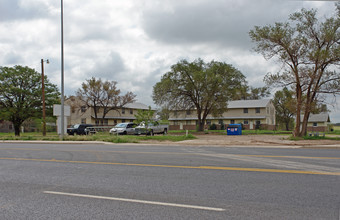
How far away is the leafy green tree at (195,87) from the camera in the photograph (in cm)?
4462

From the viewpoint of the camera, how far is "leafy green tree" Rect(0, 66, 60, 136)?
43.6 meters

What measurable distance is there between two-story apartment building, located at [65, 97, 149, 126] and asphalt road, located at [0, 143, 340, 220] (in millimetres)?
52809

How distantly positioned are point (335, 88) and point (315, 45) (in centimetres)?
437

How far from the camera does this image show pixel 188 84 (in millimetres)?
45656

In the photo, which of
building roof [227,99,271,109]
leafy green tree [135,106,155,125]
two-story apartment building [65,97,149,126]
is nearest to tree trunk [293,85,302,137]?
leafy green tree [135,106,155,125]

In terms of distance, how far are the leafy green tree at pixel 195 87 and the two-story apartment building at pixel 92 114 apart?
778 inches

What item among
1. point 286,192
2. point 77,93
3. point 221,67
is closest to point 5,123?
point 77,93

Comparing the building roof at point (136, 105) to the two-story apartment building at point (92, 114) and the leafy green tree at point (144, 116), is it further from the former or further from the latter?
the leafy green tree at point (144, 116)

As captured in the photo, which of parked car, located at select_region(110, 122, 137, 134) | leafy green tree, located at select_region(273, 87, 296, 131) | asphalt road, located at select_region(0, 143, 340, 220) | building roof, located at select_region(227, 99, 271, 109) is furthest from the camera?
leafy green tree, located at select_region(273, 87, 296, 131)

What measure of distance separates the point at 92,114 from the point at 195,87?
89.1ft

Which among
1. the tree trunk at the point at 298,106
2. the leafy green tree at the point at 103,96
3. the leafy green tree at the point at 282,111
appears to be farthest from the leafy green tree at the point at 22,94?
the leafy green tree at the point at 282,111

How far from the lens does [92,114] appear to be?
6234cm

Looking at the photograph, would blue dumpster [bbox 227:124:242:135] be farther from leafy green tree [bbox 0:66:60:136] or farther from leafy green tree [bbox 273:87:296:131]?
leafy green tree [bbox 273:87:296:131]

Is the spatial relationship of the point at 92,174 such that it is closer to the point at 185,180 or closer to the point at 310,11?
the point at 185,180
